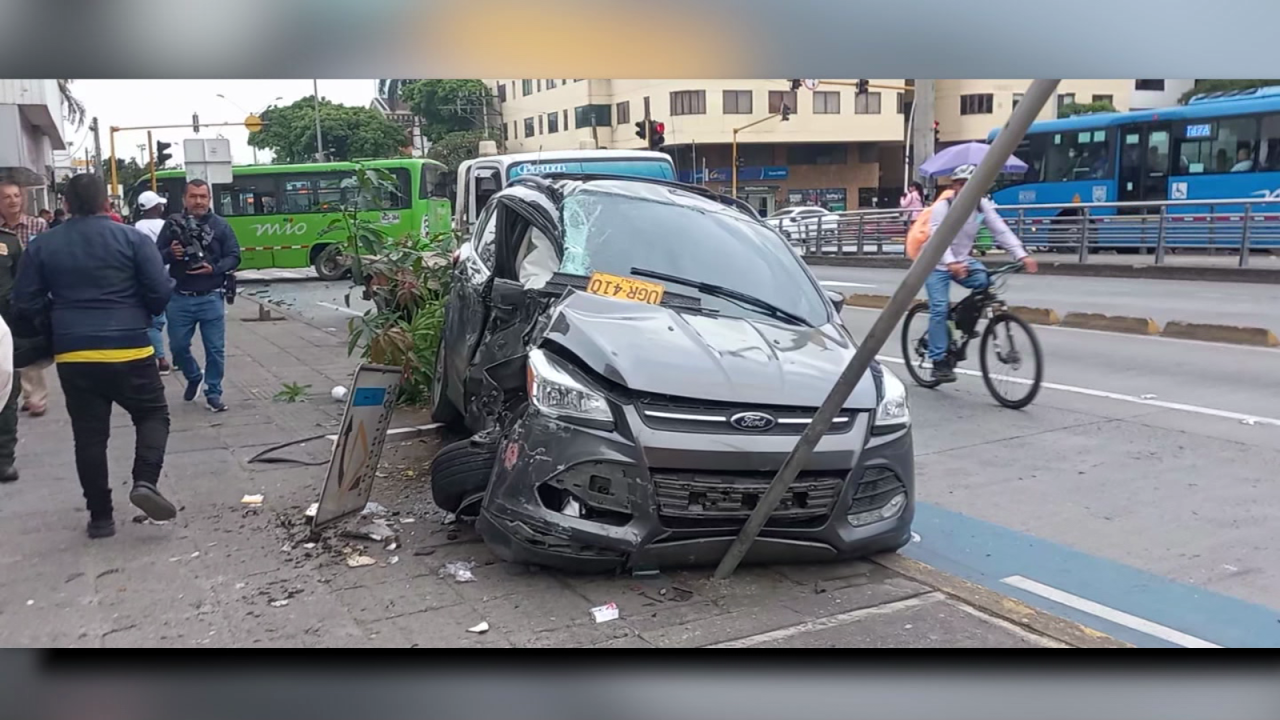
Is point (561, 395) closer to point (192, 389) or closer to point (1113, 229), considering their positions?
point (192, 389)

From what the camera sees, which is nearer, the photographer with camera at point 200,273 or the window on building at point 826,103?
the photographer with camera at point 200,273

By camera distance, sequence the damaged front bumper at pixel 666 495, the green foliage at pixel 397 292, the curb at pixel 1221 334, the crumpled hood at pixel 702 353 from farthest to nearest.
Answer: the curb at pixel 1221 334
the green foliage at pixel 397 292
the crumpled hood at pixel 702 353
the damaged front bumper at pixel 666 495

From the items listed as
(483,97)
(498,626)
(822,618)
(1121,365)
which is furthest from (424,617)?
(1121,365)

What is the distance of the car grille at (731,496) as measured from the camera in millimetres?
4395

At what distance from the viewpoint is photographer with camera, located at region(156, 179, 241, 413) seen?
7863 millimetres

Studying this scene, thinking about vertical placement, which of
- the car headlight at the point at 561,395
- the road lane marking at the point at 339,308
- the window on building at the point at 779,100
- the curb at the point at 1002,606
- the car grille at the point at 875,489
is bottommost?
the road lane marking at the point at 339,308

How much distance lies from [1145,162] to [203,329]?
69.9ft

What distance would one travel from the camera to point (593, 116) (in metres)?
10.8

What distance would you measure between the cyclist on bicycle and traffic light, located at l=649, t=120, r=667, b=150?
3.44 metres

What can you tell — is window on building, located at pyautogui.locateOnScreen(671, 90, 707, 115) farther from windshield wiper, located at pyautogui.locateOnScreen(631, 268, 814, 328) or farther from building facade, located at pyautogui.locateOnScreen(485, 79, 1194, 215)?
windshield wiper, located at pyautogui.locateOnScreen(631, 268, 814, 328)

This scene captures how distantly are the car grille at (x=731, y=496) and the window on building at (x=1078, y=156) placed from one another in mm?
22308

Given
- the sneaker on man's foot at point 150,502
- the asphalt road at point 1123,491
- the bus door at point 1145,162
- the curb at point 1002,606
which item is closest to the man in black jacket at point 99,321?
the sneaker on man's foot at point 150,502

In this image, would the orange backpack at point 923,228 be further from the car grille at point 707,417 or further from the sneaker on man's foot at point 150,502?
the sneaker on man's foot at point 150,502

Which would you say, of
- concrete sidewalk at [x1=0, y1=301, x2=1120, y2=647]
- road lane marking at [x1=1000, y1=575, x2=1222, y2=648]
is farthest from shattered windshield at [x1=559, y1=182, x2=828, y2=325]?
road lane marking at [x1=1000, y1=575, x2=1222, y2=648]
